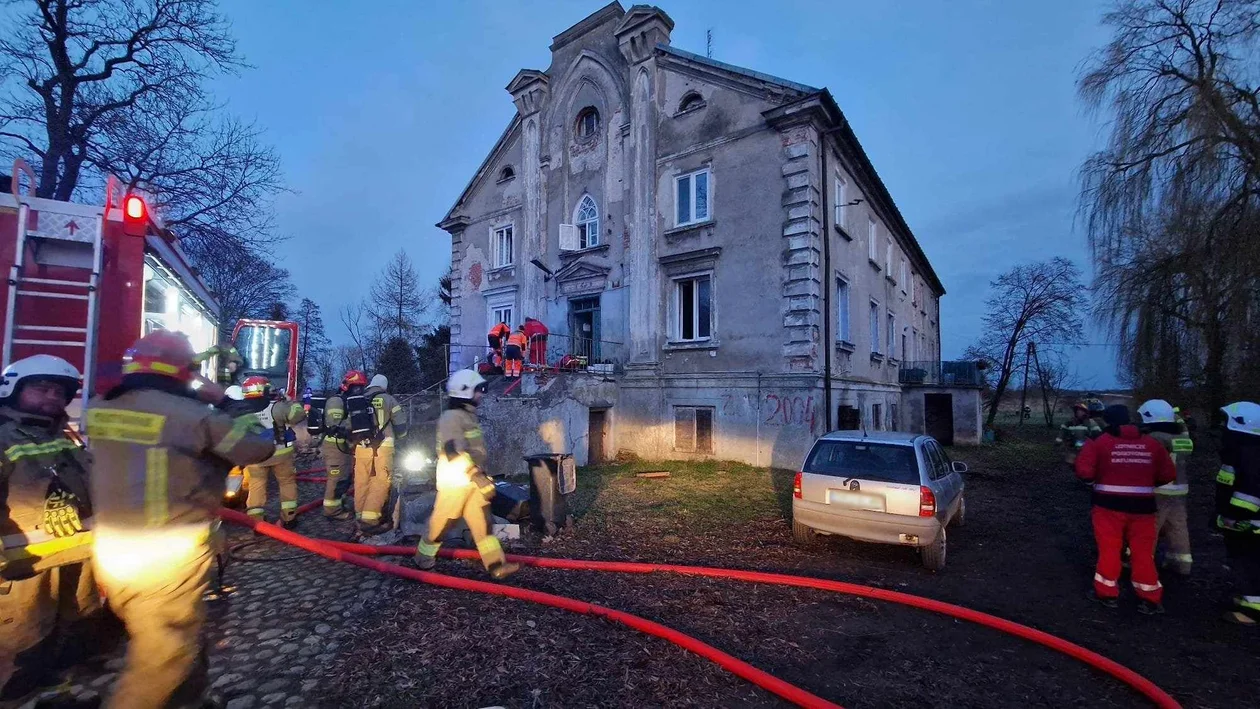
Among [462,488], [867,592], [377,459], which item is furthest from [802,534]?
[377,459]

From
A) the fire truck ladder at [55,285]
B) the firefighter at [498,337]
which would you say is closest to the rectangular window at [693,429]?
the firefighter at [498,337]

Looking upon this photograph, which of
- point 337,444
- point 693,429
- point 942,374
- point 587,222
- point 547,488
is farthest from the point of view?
point 942,374

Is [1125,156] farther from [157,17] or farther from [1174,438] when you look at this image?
[157,17]

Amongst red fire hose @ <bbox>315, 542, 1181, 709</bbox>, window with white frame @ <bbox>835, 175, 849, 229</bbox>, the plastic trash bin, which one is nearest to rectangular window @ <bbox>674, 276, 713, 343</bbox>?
window with white frame @ <bbox>835, 175, 849, 229</bbox>

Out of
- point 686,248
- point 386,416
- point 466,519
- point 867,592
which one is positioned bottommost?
point 867,592

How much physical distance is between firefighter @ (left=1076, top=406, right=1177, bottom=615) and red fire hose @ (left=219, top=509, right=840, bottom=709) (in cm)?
373

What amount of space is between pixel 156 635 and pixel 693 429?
12.6 meters

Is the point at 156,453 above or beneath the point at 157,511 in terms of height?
above

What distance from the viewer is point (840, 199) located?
15484 millimetres

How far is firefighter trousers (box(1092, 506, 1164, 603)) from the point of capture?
16.6 ft

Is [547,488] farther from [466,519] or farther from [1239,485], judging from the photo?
[1239,485]

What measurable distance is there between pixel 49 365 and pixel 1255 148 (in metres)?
17.0

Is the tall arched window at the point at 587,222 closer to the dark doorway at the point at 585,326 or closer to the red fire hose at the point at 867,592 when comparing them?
the dark doorway at the point at 585,326

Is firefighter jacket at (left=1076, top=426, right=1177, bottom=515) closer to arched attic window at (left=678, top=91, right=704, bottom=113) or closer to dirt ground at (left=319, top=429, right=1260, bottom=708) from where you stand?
dirt ground at (left=319, top=429, right=1260, bottom=708)
